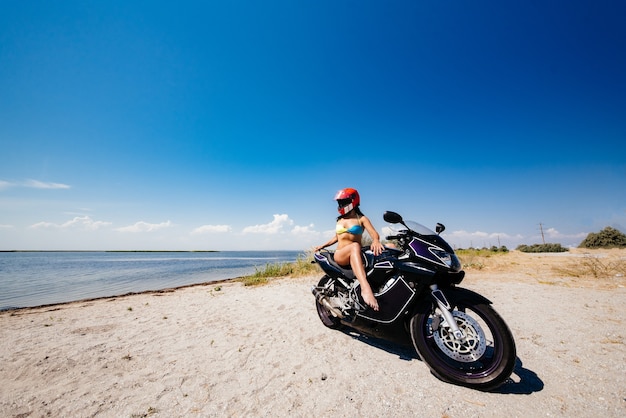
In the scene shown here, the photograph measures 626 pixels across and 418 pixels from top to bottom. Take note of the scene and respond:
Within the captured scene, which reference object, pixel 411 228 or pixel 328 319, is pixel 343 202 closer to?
pixel 411 228

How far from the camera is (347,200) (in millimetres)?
3648

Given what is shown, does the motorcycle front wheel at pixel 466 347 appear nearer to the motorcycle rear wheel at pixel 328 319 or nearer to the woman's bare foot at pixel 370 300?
the woman's bare foot at pixel 370 300

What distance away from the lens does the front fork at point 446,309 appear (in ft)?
8.12

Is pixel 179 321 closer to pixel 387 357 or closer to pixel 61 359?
pixel 61 359

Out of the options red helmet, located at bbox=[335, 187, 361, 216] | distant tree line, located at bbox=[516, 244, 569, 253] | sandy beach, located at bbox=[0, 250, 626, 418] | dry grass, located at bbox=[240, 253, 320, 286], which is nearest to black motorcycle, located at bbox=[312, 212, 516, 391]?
sandy beach, located at bbox=[0, 250, 626, 418]

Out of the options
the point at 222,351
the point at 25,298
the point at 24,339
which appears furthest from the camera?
the point at 25,298

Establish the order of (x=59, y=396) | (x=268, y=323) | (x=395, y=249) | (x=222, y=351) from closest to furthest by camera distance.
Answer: (x=59, y=396) < (x=395, y=249) < (x=222, y=351) < (x=268, y=323)

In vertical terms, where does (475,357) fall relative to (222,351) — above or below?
above

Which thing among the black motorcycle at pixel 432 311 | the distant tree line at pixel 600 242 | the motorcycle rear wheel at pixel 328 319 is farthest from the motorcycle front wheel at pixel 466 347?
the distant tree line at pixel 600 242

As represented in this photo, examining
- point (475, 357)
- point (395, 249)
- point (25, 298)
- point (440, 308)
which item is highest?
point (395, 249)

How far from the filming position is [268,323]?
473 cm

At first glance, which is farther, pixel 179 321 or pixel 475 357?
pixel 179 321

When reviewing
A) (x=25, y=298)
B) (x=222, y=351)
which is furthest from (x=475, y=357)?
(x=25, y=298)

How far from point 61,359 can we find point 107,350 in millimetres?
457
